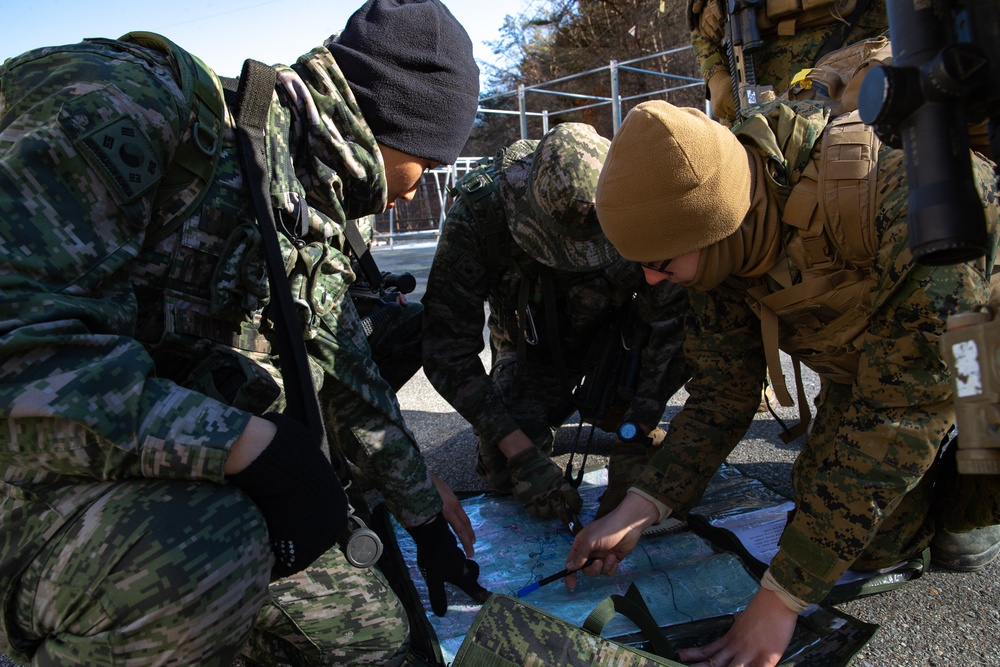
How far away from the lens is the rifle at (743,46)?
11.3 ft

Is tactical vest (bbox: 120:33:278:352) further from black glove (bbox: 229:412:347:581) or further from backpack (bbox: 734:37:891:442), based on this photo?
backpack (bbox: 734:37:891:442)

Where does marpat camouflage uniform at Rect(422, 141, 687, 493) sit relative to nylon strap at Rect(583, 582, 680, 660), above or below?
above

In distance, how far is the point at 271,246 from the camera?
4.97 ft

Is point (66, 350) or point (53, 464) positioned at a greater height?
point (66, 350)

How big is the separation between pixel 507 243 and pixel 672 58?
14.1m

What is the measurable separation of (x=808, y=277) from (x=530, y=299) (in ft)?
3.78

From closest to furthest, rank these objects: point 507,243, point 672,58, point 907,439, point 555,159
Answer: point 907,439 < point 555,159 < point 507,243 < point 672,58

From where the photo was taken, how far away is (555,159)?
2176 mm

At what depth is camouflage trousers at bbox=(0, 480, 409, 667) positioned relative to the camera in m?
1.21

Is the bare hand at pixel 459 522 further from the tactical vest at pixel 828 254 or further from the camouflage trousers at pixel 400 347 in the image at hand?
the tactical vest at pixel 828 254

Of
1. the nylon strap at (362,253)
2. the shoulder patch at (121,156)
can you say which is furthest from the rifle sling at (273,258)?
the nylon strap at (362,253)

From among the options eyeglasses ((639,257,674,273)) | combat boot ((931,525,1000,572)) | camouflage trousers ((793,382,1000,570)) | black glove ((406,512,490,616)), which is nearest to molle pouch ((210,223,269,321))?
black glove ((406,512,490,616))

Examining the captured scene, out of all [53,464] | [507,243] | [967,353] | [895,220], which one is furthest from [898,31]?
[507,243]

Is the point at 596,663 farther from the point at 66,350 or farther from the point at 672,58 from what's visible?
the point at 672,58
